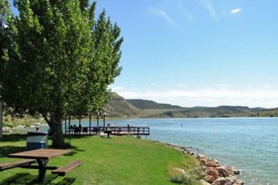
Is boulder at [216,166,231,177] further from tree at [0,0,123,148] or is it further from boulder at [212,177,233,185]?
tree at [0,0,123,148]

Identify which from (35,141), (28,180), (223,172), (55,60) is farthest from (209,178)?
(55,60)

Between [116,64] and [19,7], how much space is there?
653 inches

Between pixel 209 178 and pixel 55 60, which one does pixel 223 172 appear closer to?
pixel 209 178

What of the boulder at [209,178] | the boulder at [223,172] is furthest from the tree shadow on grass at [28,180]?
the boulder at [223,172]

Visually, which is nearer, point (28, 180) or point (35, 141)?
point (28, 180)

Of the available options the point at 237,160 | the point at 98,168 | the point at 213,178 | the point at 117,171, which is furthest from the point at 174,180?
the point at 237,160

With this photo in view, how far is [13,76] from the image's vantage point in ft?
72.9

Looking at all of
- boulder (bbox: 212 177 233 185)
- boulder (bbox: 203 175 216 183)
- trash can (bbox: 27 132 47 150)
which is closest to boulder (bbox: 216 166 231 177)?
boulder (bbox: 203 175 216 183)

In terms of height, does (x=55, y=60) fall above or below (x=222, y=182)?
above

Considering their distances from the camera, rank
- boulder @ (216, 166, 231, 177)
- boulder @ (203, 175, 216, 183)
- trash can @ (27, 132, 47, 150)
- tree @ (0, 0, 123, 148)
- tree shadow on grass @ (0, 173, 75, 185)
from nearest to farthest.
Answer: tree shadow on grass @ (0, 173, 75, 185)
trash can @ (27, 132, 47, 150)
boulder @ (203, 175, 216, 183)
tree @ (0, 0, 123, 148)
boulder @ (216, 166, 231, 177)

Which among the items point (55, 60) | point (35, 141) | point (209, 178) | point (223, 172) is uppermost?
point (55, 60)

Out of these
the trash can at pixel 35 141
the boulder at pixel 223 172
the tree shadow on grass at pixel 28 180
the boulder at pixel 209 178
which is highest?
the trash can at pixel 35 141

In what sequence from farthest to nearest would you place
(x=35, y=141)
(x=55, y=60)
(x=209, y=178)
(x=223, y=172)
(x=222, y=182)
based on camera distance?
1. (x=223, y=172)
2. (x=55, y=60)
3. (x=209, y=178)
4. (x=222, y=182)
5. (x=35, y=141)

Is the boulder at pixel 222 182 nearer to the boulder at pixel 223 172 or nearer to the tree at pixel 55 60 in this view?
the boulder at pixel 223 172
